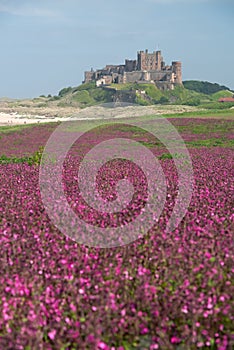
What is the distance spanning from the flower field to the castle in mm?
123097

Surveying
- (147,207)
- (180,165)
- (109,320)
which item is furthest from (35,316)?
(180,165)

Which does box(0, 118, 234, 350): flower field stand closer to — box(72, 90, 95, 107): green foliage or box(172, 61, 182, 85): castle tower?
box(72, 90, 95, 107): green foliage

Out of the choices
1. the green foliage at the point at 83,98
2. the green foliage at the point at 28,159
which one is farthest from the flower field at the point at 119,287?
the green foliage at the point at 83,98

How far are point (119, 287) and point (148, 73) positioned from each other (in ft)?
426

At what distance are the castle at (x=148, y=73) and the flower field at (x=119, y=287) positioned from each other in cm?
12310

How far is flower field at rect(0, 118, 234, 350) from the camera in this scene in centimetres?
555

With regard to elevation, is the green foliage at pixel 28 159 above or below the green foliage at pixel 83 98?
below

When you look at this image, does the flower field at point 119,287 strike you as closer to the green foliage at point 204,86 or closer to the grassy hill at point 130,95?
the grassy hill at point 130,95

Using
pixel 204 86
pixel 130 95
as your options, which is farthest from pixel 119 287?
pixel 204 86

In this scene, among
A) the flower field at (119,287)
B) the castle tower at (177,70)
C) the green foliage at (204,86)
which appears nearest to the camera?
the flower field at (119,287)

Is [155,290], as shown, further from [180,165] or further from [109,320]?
[180,165]

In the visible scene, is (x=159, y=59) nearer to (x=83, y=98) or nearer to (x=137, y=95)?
(x=83, y=98)

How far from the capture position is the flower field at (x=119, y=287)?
555 centimetres

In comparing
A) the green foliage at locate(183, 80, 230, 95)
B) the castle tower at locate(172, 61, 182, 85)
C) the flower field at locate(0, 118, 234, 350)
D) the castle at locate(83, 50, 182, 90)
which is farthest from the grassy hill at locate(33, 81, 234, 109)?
the flower field at locate(0, 118, 234, 350)
